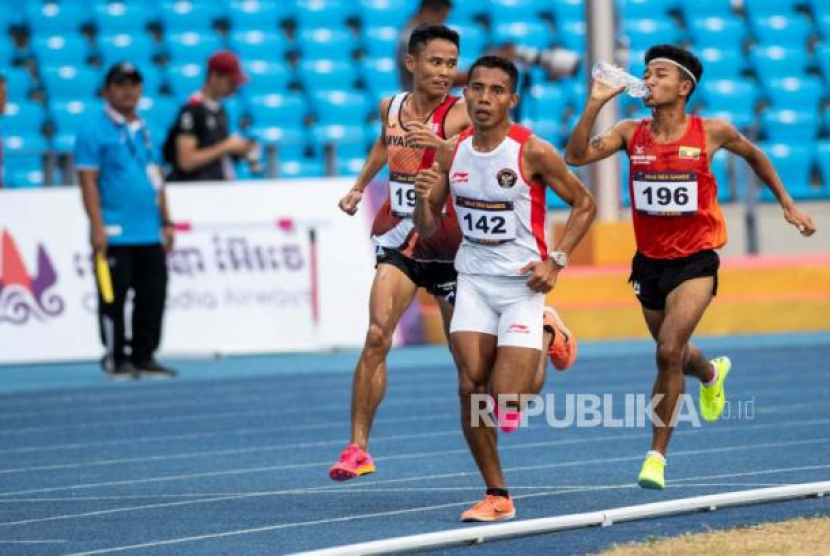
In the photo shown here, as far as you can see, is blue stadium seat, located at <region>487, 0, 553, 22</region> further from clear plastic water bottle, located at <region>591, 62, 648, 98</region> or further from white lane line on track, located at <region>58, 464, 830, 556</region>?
white lane line on track, located at <region>58, 464, 830, 556</region>

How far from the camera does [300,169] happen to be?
19.2 metres

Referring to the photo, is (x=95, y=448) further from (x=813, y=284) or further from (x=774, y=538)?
(x=813, y=284)

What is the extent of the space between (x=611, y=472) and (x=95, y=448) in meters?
3.26

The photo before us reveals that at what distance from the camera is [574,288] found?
17.7m

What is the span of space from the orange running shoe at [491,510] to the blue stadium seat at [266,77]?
14.4 m

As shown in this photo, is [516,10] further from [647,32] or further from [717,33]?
[717,33]

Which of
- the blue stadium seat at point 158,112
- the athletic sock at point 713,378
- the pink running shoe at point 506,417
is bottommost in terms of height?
the athletic sock at point 713,378

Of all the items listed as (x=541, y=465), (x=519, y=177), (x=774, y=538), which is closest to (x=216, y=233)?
(x=541, y=465)

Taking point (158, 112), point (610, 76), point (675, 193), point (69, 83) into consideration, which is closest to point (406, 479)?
point (675, 193)

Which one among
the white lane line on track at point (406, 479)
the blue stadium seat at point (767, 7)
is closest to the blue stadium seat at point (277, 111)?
the blue stadium seat at point (767, 7)

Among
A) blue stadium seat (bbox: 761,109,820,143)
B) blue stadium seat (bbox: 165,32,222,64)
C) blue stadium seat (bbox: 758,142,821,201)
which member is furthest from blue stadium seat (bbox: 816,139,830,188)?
blue stadium seat (bbox: 165,32,222,64)

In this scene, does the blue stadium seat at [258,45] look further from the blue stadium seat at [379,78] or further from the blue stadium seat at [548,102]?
the blue stadium seat at [548,102]

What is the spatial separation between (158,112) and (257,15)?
2.58 meters

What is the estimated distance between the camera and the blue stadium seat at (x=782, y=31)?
24.0 metres
